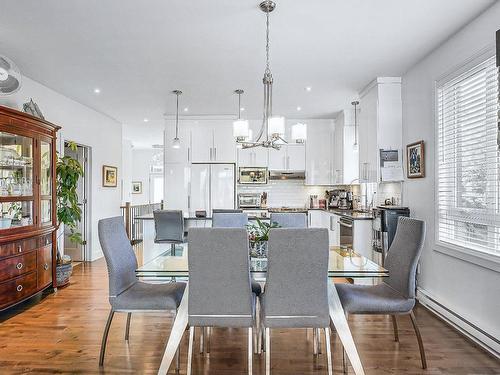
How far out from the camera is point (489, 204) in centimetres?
285

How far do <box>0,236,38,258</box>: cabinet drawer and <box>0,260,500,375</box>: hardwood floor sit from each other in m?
0.62

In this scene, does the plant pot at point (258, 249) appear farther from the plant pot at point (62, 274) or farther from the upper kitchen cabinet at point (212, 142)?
the upper kitchen cabinet at point (212, 142)

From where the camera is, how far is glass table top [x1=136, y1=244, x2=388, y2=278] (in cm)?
227

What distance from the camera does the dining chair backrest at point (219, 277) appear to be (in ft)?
6.78

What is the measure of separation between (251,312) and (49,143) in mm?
3355

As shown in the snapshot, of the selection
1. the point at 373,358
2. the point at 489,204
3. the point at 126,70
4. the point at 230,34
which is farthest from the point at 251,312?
the point at 126,70

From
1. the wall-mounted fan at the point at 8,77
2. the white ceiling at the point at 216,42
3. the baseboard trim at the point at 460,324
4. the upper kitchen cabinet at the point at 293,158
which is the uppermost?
the white ceiling at the point at 216,42

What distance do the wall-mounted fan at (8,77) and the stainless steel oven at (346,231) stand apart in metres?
4.16

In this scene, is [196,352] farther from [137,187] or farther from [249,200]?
[137,187]

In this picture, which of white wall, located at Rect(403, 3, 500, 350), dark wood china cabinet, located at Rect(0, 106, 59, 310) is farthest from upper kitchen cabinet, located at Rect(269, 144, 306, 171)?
dark wood china cabinet, located at Rect(0, 106, 59, 310)

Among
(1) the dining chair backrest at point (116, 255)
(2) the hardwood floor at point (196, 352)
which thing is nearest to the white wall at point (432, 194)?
(2) the hardwood floor at point (196, 352)

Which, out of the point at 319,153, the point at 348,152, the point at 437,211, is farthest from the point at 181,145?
the point at 437,211

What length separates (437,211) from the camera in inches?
141

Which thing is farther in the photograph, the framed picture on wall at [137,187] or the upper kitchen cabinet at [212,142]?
the framed picture on wall at [137,187]
